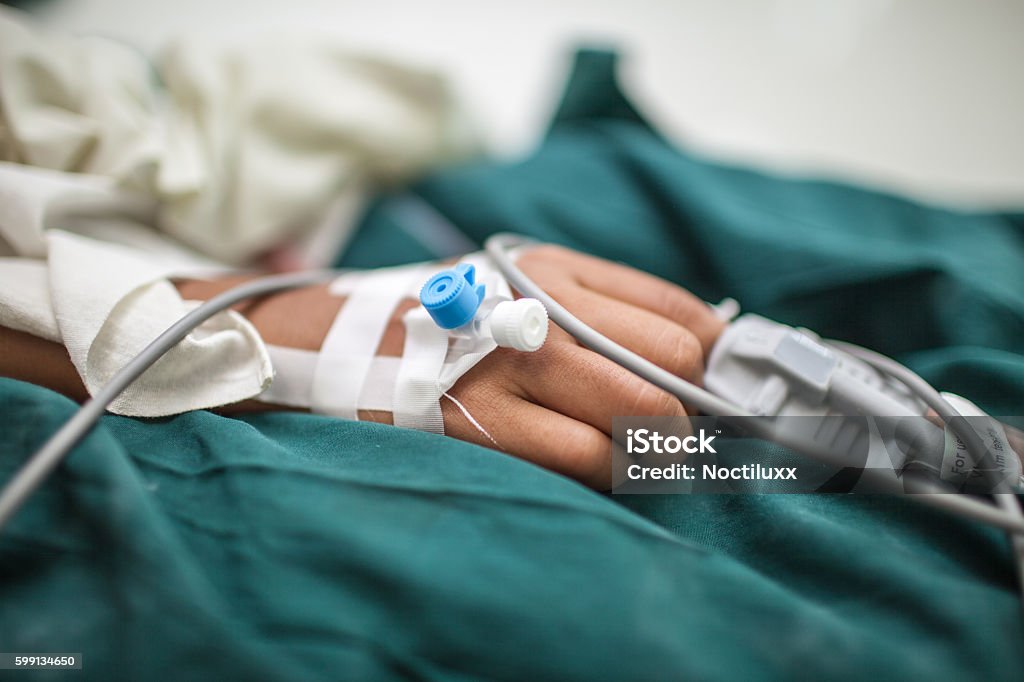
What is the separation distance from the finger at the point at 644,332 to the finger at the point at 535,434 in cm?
7

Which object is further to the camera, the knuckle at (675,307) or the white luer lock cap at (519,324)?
the knuckle at (675,307)

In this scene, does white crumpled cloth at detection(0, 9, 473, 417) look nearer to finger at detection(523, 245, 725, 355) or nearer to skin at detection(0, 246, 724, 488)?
skin at detection(0, 246, 724, 488)

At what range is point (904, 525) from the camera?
1.42 ft

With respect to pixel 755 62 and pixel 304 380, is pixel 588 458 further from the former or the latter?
pixel 755 62

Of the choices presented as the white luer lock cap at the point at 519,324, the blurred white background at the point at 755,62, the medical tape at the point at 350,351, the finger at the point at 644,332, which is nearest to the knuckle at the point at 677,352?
the finger at the point at 644,332

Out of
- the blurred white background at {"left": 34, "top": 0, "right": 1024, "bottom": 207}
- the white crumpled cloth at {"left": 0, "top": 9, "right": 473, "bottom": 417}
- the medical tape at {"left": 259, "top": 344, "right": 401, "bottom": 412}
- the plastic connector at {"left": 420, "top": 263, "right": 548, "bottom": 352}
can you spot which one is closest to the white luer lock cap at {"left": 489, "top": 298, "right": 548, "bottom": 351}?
the plastic connector at {"left": 420, "top": 263, "right": 548, "bottom": 352}

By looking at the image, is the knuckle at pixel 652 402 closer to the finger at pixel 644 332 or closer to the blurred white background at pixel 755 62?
the finger at pixel 644 332

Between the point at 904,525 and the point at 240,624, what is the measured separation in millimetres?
450

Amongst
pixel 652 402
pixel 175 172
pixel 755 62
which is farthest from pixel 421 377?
pixel 755 62

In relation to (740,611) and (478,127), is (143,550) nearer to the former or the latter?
(740,611)

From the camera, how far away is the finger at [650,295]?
517 mm

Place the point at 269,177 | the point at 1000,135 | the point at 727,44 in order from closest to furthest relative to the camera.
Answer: the point at 269,177
the point at 1000,135
the point at 727,44

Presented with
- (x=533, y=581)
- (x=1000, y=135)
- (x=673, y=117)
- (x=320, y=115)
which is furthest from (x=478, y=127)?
(x=1000, y=135)

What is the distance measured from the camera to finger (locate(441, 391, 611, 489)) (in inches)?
17.1
